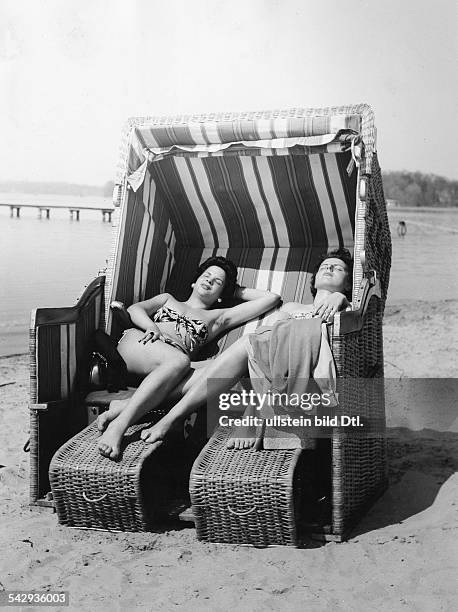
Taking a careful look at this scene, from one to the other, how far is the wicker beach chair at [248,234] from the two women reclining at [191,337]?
158 millimetres

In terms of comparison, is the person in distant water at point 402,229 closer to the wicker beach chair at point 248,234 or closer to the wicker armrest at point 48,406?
the wicker beach chair at point 248,234

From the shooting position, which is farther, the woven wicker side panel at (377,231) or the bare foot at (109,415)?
the woven wicker side panel at (377,231)

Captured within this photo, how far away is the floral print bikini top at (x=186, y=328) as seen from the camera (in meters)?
3.72

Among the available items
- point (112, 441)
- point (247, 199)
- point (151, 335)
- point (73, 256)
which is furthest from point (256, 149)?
point (73, 256)

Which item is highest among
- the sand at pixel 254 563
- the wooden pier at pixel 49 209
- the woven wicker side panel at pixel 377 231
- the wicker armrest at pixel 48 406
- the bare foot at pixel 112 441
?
the woven wicker side panel at pixel 377 231

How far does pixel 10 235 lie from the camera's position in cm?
1152

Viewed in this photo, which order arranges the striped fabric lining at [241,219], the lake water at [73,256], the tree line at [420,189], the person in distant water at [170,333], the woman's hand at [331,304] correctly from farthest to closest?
1. the tree line at [420,189]
2. the lake water at [73,256]
3. the striped fabric lining at [241,219]
4. the woman's hand at [331,304]
5. the person in distant water at [170,333]

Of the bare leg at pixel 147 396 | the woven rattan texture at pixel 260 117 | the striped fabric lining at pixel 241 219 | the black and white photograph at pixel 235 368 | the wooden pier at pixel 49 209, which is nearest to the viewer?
the black and white photograph at pixel 235 368

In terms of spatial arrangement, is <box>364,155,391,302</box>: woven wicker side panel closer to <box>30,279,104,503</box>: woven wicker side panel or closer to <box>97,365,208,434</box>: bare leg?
<box>97,365,208,434</box>: bare leg

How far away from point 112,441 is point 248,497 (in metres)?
0.62

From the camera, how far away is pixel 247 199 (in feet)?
14.4

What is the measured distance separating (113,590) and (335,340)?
1.23 metres
